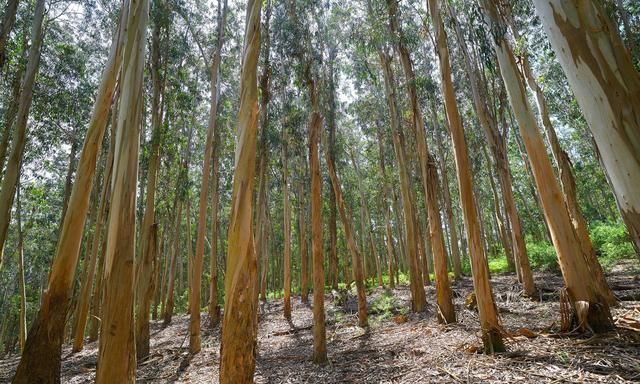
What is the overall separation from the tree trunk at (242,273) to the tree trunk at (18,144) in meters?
6.00

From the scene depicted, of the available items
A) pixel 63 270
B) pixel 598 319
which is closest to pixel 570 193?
pixel 598 319

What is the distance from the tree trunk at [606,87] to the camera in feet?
6.25

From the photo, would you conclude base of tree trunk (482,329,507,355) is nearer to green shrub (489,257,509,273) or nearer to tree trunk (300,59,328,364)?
tree trunk (300,59,328,364)

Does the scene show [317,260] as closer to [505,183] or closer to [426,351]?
[426,351]

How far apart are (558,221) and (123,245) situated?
14.8 ft

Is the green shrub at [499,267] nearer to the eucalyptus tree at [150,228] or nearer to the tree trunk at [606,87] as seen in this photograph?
the eucalyptus tree at [150,228]

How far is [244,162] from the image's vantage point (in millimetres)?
2521

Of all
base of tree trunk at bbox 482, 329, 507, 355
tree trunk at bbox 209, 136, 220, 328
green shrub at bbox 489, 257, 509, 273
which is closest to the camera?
base of tree trunk at bbox 482, 329, 507, 355

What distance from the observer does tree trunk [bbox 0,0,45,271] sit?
6242mm

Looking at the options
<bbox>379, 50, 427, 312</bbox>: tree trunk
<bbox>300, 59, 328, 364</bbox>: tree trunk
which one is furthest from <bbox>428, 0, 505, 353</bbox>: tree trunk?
<bbox>379, 50, 427, 312</bbox>: tree trunk

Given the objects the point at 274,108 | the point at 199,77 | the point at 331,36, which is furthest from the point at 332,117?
the point at 199,77

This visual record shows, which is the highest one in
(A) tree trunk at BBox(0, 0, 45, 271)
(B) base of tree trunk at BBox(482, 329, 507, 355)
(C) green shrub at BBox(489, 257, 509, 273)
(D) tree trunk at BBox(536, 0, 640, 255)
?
(A) tree trunk at BBox(0, 0, 45, 271)

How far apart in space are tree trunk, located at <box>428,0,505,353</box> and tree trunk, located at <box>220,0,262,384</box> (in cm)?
Answer: 275

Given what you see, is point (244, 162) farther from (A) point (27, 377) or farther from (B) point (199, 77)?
(B) point (199, 77)
